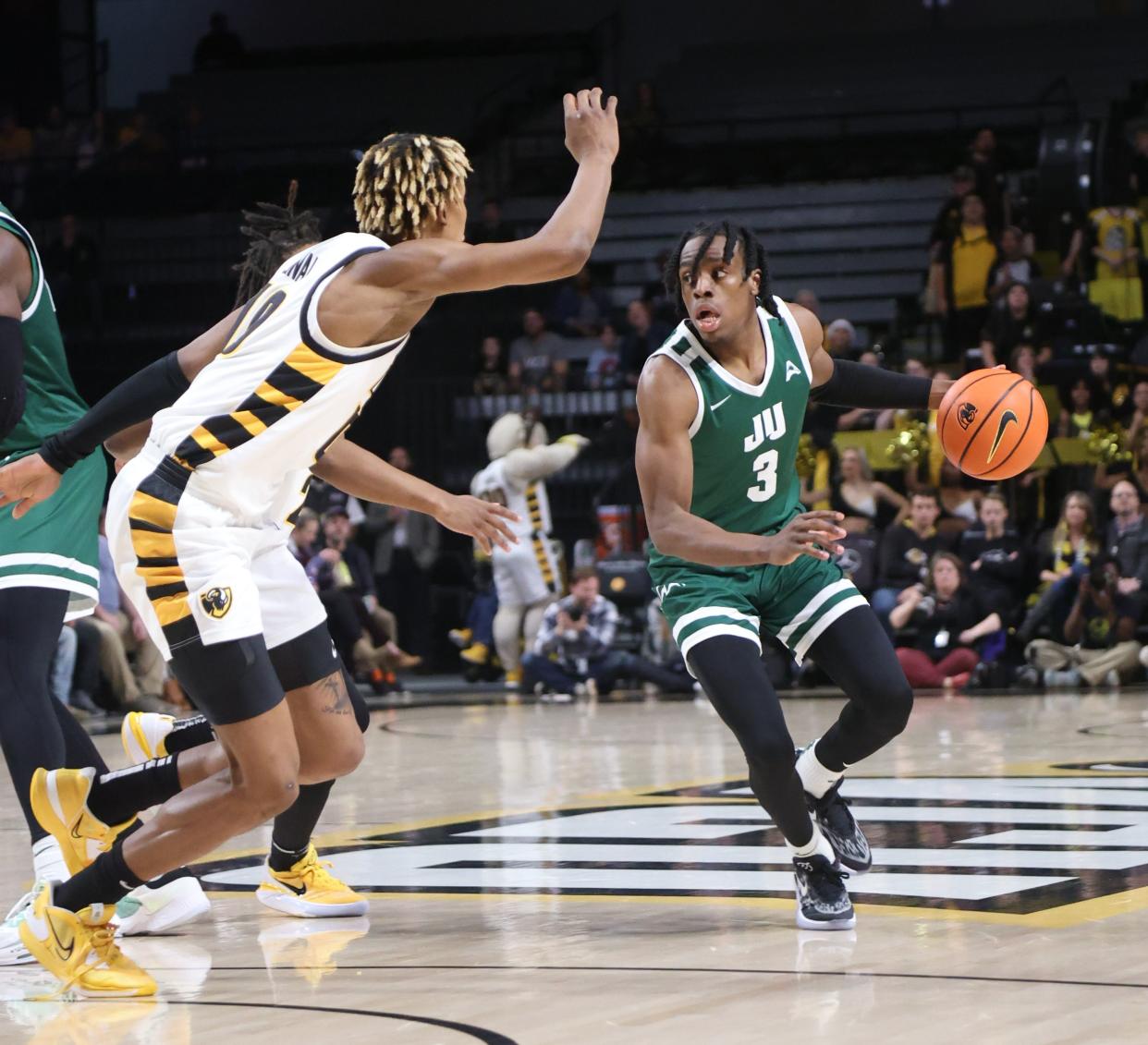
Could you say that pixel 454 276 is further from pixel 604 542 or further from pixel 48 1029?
pixel 604 542

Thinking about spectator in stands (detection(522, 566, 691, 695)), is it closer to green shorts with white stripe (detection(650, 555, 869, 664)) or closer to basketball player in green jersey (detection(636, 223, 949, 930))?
basketball player in green jersey (detection(636, 223, 949, 930))

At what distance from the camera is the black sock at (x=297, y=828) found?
4.96 m

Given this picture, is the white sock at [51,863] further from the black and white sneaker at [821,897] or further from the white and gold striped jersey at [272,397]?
the black and white sneaker at [821,897]

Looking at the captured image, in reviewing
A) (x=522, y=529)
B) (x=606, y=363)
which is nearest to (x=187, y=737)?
(x=522, y=529)

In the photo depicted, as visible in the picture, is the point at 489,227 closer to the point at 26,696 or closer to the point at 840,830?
the point at 840,830

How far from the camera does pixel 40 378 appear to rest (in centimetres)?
487

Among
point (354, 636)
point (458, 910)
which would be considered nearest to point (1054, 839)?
point (458, 910)

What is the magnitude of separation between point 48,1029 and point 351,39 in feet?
68.4

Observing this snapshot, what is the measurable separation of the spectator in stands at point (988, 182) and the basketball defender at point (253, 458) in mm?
13289

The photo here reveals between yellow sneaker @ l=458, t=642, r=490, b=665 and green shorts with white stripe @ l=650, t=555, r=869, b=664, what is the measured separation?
9.95 meters

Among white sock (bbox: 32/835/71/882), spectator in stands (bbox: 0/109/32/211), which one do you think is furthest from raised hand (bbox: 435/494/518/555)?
spectator in stands (bbox: 0/109/32/211)

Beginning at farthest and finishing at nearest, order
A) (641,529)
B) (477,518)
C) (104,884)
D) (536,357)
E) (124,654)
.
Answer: (536,357), (641,529), (124,654), (477,518), (104,884)

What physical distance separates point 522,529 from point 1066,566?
12.8 ft

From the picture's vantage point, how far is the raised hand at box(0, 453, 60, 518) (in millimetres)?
4219
